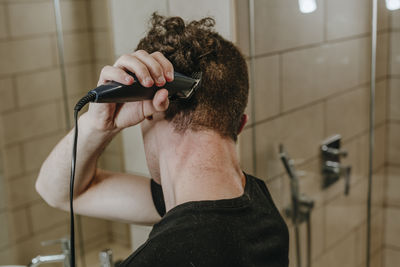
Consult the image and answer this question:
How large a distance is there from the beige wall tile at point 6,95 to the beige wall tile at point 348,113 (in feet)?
3.35

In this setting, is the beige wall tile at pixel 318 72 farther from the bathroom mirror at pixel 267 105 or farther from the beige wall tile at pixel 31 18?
the beige wall tile at pixel 31 18

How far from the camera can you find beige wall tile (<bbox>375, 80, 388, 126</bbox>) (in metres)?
1.50

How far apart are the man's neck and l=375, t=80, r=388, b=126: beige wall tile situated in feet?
2.10

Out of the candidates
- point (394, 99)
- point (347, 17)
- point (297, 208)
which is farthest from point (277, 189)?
point (347, 17)

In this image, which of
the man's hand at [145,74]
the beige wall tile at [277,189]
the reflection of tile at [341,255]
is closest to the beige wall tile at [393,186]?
the reflection of tile at [341,255]

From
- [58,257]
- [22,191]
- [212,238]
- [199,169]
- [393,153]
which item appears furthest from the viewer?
[22,191]

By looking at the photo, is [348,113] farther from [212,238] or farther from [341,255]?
[212,238]

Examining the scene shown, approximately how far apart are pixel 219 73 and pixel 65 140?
1.52 ft

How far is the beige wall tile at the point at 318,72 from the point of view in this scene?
1557 millimetres

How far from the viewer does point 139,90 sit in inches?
36.5

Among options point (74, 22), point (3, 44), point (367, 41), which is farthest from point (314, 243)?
point (3, 44)

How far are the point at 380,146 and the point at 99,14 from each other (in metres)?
0.98

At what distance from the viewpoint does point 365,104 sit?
1.55 metres

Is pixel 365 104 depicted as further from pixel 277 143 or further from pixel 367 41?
pixel 277 143
